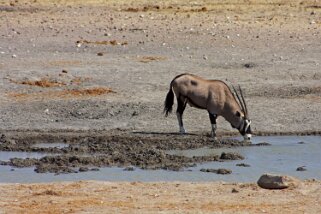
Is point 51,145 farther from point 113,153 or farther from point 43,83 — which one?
point 43,83

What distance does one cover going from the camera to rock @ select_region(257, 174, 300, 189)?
465 inches

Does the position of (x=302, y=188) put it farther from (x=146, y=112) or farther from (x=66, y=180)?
(x=146, y=112)

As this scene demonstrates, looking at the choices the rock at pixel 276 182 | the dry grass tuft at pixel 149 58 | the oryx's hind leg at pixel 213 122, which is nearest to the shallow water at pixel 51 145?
the oryx's hind leg at pixel 213 122

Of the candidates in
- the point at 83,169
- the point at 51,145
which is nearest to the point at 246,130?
A: the point at 51,145

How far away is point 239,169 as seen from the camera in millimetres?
13758

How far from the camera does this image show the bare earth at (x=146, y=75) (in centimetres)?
1151

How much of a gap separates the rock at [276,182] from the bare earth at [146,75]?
0.13 m

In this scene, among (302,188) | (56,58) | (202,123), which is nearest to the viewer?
(302,188)

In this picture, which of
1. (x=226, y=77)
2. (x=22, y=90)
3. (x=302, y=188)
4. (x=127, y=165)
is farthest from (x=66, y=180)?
(x=226, y=77)

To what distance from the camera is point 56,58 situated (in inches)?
880

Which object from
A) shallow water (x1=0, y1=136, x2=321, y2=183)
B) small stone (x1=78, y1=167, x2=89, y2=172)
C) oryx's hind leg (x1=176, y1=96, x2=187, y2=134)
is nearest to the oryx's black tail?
oryx's hind leg (x1=176, y1=96, x2=187, y2=134)

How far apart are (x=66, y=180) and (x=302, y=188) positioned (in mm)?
2979

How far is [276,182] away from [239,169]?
196 centimetres

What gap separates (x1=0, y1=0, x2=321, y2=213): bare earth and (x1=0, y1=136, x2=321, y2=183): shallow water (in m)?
0.74
